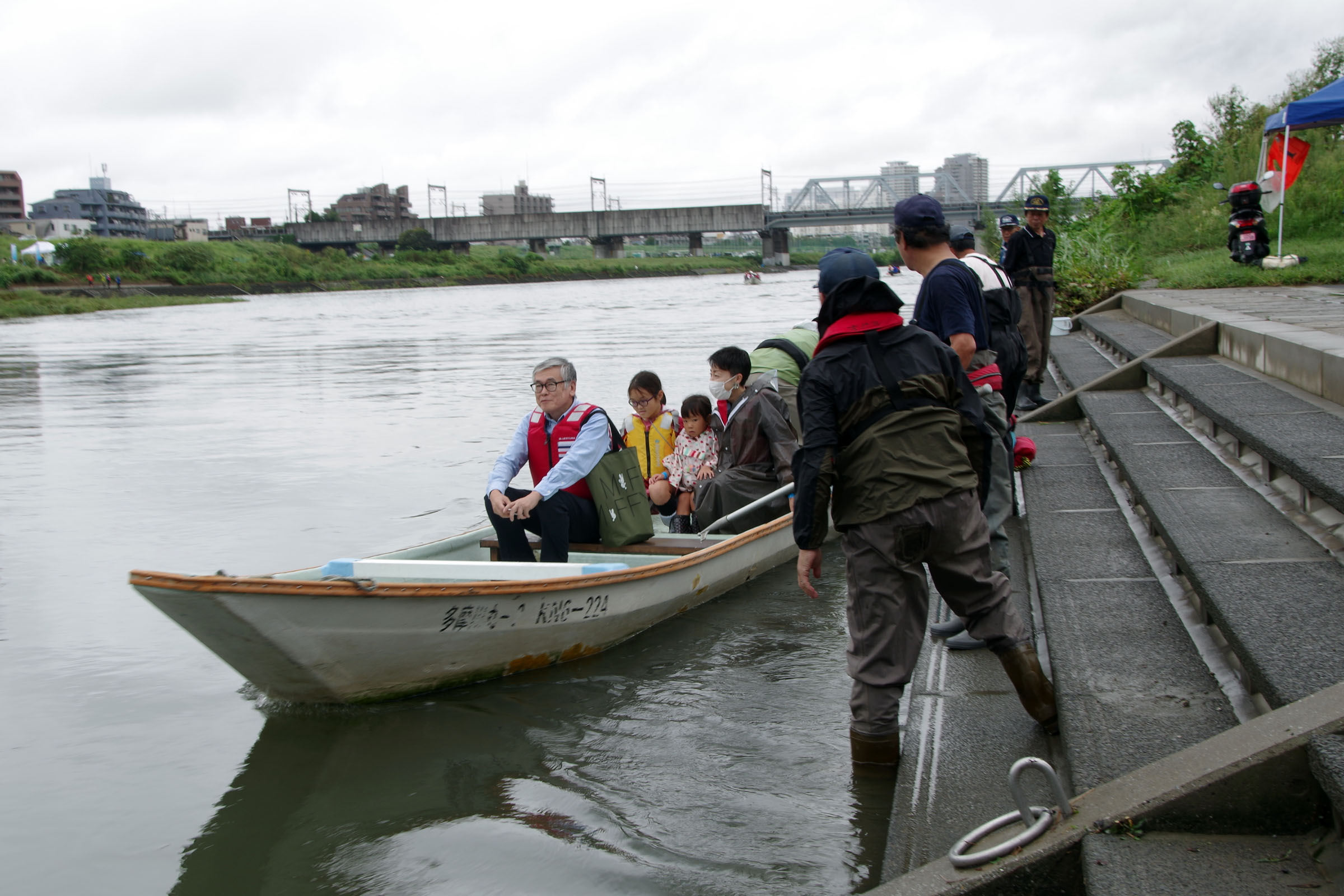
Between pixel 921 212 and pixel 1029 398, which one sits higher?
pixel 921 212

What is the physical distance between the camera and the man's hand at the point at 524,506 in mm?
6051

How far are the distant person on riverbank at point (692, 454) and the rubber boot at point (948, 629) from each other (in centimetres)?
285

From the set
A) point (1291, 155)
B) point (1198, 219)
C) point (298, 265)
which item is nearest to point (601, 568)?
point (1291, 155)

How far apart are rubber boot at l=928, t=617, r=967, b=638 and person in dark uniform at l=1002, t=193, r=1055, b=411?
500cm

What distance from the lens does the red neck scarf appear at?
3.56 meters

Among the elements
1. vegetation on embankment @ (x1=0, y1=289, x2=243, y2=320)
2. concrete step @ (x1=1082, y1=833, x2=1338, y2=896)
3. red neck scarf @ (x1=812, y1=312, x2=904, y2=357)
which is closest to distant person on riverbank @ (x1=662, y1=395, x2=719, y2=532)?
red neck scarf @ (x1=812, y1=312, x2=904, y2=357)

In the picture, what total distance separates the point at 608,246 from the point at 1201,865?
102974mm

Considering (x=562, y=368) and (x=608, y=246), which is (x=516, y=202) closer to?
(x=608, y=246)

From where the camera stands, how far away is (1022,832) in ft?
9.26

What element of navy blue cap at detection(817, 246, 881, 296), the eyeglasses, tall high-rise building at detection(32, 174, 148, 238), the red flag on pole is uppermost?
tall high-rise building at detection(32, 174, 148, 238)

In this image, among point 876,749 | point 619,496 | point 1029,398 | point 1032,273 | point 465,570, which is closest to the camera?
point 876,749

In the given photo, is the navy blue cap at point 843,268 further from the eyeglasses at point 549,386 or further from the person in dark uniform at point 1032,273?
the person in dark uniform at point 1032,273

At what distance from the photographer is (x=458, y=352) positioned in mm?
28391

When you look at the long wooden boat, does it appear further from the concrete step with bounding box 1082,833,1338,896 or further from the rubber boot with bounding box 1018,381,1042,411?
the rubber boot with bounding box 1018,381,1042,411
